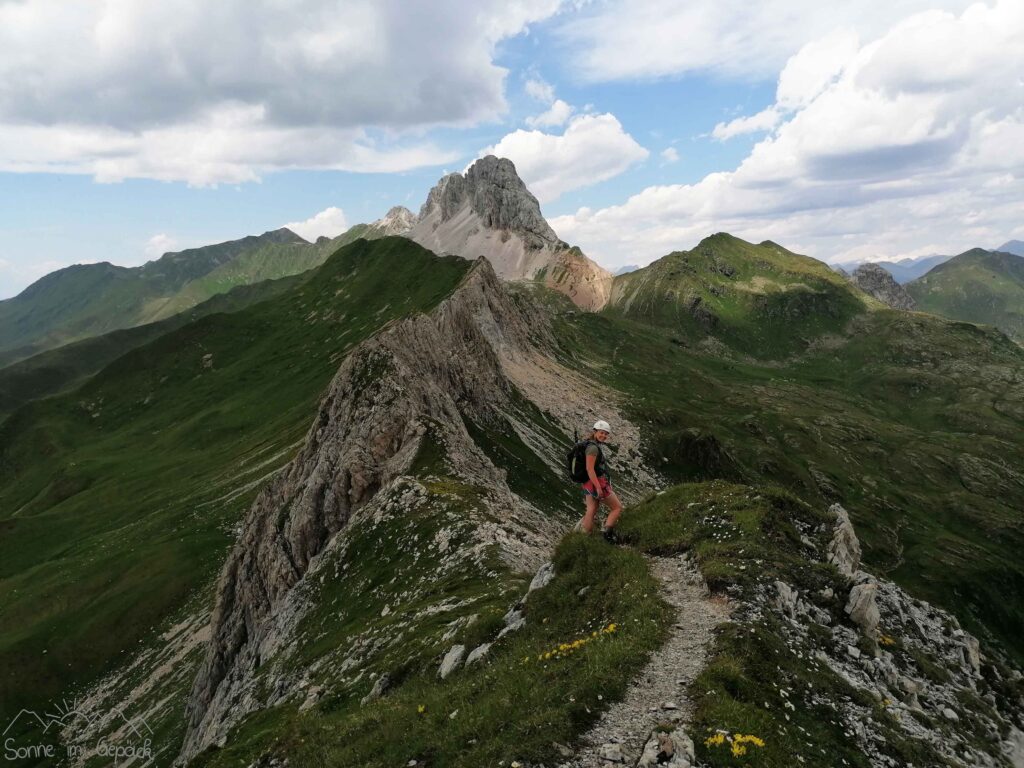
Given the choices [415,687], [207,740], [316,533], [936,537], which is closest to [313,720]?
[415,687]

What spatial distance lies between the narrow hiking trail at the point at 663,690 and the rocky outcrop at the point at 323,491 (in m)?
23.8

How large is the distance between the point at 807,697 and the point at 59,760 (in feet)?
273

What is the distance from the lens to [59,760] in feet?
216

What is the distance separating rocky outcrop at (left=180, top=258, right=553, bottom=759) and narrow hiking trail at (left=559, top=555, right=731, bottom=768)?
2378cm

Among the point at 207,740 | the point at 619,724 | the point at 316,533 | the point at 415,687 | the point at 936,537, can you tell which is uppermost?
the point at 619,724

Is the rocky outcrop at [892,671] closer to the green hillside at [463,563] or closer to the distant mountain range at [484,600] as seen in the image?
the distant mountain range at [484,600]

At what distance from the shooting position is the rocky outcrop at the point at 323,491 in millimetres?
50634

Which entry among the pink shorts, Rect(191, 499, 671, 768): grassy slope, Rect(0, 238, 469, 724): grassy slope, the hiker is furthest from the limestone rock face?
Rect(0, 238, 469, 724): grassy slope

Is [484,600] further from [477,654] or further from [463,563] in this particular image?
[477,654]

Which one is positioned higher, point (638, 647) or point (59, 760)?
point (638, 647)

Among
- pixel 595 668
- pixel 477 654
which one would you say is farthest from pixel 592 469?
pixel 595 668

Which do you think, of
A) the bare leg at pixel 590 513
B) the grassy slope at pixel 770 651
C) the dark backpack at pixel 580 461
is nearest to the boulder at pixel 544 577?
the bare leg at pixel 590 513

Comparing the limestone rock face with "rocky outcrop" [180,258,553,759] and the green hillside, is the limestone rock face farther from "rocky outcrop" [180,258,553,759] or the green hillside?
"rocky outcrop" [180,258,553,759]

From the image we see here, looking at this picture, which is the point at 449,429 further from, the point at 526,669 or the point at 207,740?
the point at 526,669
